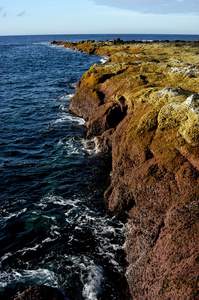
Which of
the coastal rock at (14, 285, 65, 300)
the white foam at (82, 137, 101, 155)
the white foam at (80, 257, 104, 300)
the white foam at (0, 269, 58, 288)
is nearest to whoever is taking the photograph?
the coastal rock at (14, 285, 65, 300)

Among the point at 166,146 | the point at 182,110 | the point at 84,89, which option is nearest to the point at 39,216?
the point at 166,146

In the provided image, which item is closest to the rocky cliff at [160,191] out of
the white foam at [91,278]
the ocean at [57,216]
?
the ocean at [57,216]

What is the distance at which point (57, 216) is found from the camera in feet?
28.5

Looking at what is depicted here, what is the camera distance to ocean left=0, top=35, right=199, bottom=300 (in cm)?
633

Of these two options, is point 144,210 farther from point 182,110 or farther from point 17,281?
point 17,281

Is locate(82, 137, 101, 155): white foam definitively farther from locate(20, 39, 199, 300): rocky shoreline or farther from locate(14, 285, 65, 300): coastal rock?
locate(14, 285, 65, 300): coastal rock

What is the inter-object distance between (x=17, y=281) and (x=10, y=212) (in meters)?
3.03

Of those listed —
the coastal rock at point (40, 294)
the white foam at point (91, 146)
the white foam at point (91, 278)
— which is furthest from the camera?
the white foam at point (91, 146)

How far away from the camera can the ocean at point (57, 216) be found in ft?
20.8

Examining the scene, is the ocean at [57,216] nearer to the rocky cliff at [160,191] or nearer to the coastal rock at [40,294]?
the rocky cliff at [160,191]

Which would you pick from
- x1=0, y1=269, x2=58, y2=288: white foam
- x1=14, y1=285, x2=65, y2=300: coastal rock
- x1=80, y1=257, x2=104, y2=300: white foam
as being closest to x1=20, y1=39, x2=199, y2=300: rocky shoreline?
x1=80, y1=257, x2=104, y2=300: white foam

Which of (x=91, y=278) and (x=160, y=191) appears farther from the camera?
(x=160, y=191)

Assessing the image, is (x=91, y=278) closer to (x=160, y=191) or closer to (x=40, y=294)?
(x=40, y=294)

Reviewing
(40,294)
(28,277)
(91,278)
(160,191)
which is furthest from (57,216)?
(160,191)
